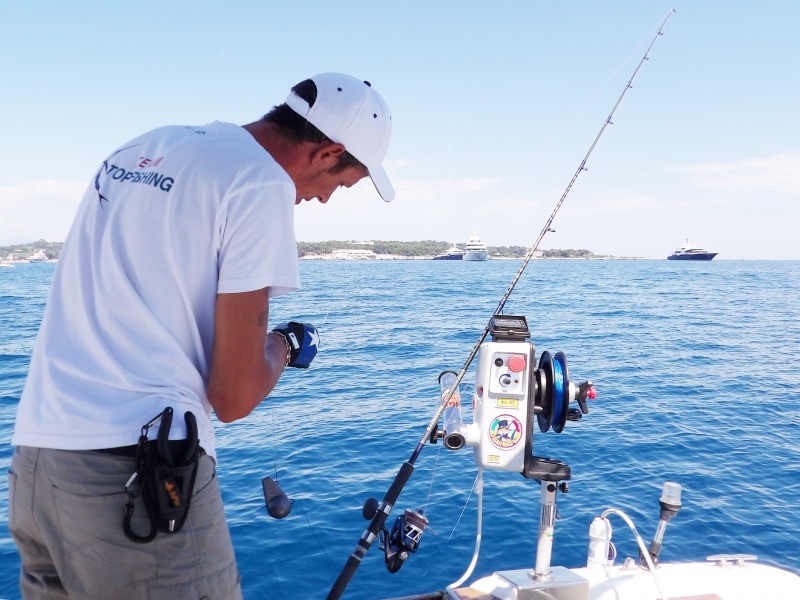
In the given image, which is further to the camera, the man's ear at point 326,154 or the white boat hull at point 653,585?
the white boat hull at point 653,585

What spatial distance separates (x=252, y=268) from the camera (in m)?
1.17

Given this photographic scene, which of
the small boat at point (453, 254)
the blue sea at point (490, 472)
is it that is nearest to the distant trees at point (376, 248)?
the small boat at point (453, 254)

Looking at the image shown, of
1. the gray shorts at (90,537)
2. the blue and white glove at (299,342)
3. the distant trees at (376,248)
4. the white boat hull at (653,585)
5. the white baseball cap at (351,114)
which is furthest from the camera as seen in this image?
the distant trees at (376,248)

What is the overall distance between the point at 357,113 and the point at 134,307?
68 cm

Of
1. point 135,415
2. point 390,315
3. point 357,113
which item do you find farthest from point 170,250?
point 390,315

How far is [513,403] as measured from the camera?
267 cm

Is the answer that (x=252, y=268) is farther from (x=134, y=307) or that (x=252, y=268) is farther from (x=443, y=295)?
(x=443, y=295)

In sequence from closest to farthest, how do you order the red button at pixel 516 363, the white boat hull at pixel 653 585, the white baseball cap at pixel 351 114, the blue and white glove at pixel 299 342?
1. the white baseball cap at pixel 351 114
2. the blue and white glove at pixel 299 342
3. the red button at pixel 516 363
4. the white boat hull at pixel 653 585

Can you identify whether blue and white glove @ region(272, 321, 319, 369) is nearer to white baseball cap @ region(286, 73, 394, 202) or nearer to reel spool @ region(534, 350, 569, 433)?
white baseball cap @ region(286, 73, 394, 202)

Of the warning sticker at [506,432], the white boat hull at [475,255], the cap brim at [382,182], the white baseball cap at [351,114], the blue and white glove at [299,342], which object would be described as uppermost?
the white boat hull at [475,255]

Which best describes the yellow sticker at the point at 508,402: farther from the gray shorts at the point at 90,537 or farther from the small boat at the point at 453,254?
the small boat at the point at 453,254

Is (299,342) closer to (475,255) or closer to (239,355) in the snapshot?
(239,355)

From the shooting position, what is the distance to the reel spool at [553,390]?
8.85 ft

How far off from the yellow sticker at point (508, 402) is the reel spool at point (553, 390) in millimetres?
120
